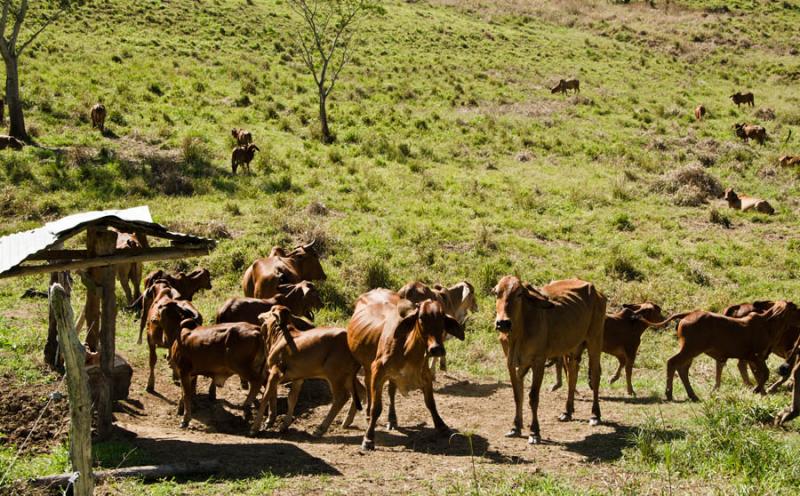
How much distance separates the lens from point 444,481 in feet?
28.6

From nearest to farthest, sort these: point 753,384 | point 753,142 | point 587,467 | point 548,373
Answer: point 587,467 → point 753,384 → point 548,373 → point 753,142

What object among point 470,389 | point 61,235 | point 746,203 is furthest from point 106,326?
point 746,203

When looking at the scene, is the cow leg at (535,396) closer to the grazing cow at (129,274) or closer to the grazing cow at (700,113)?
the grazing cow at (129,274)

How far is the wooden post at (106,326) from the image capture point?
10.0 m

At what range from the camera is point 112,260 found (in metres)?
9.84

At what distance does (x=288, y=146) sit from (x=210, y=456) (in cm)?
2037

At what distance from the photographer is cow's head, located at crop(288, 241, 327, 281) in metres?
16.9

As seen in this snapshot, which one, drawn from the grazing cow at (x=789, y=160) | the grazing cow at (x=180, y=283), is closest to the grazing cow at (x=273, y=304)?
the grazing cow at (x=180, y=283)

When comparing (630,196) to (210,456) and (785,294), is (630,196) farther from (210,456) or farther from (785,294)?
(210,456)

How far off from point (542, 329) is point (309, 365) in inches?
125

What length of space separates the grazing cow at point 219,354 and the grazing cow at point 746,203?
1766cm

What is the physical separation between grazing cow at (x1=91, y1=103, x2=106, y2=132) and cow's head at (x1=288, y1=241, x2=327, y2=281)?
13.9m

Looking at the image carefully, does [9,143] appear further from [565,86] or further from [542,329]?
[565,86]

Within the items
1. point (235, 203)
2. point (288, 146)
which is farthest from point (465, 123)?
point (235, 203)
